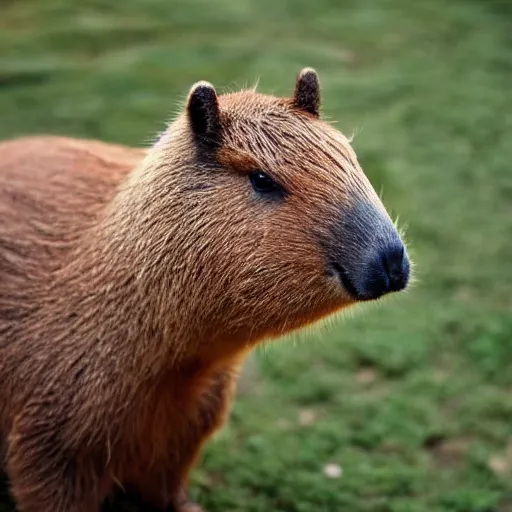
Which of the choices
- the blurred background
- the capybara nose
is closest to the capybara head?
the capybara nose

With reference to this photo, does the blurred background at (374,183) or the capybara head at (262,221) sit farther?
the blurred background at (374,183)

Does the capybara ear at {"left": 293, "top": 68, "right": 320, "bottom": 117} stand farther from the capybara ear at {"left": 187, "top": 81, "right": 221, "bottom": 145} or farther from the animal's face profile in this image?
the capybara ear at {"left": 187, "top": 81, "right": 221, "bottom": 145}

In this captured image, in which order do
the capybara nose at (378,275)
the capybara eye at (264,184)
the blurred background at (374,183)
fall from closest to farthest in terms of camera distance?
the capybara nose at (378,275)
the capybara eye at (264,184)
the blurred background at (374,183)

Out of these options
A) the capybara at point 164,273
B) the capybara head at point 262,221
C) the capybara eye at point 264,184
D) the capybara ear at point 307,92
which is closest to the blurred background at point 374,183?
Result: the capybara at point 164,273

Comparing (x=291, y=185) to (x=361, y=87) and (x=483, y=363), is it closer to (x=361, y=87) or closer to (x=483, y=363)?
(x=483, y=363)

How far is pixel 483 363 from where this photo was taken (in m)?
4.43

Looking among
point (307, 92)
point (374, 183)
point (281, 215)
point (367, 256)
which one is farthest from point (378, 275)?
point (374, 183)

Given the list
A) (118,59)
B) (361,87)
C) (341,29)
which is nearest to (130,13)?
(118,59)

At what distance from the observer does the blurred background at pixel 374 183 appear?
387 cm

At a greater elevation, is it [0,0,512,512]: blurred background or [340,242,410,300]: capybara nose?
[340,242,410,300]: capybara nose

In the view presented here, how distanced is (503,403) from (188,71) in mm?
4157

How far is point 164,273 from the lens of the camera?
2.62 m

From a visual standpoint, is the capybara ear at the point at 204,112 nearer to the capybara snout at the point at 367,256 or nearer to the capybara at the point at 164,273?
the capybara at the point at 164,273

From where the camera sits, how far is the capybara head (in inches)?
93.7
